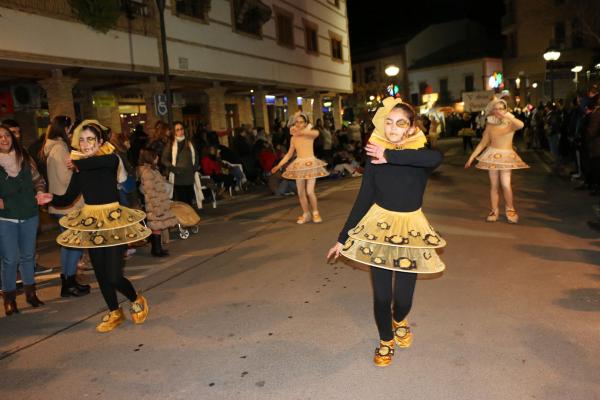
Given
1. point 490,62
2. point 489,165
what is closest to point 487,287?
point 489,165

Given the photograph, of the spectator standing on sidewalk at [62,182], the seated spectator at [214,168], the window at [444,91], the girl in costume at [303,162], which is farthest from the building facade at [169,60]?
the window at [444,91]

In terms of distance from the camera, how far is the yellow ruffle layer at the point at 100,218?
183 inches

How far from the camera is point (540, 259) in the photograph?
6.38 metres

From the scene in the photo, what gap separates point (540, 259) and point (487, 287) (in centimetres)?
139

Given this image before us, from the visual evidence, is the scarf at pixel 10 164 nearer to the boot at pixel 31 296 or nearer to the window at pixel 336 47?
the boot at pixel 31 296

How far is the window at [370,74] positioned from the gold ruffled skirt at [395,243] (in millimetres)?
53593

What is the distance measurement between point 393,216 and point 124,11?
13036mm

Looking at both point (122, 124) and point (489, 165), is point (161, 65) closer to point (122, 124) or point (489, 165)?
point (122, 124)

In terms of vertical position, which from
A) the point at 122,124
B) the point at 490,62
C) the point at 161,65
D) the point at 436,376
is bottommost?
the point at 436,376

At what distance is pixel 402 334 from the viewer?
13.3 ft

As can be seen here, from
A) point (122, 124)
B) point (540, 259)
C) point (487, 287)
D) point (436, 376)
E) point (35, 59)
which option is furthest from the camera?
point (122, 124)

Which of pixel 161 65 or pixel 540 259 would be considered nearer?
pixel 540 259

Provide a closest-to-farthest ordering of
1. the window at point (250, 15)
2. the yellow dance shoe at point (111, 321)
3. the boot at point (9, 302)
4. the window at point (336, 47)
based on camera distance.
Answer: the yellow dance shoe at point (111, 321) < the boot at point (9, 302) < the window at point (250, 15) < the window at point (336, 47)

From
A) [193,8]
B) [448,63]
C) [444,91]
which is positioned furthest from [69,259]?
[444,91]
